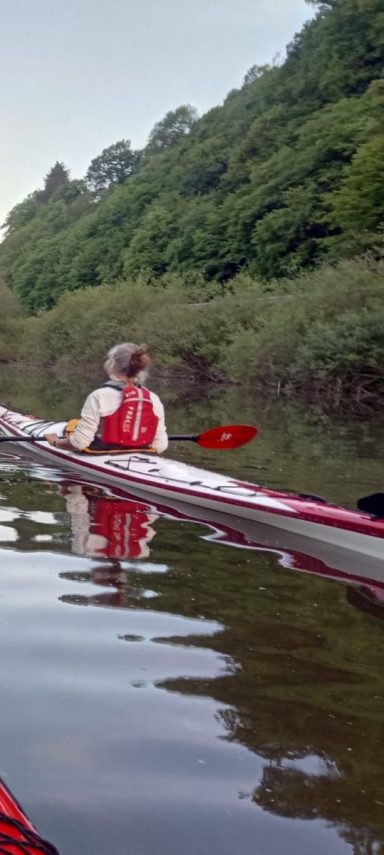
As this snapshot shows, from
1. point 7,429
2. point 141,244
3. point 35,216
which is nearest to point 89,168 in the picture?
point 35,216

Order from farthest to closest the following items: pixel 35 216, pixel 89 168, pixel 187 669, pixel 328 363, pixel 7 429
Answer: pixel 35 216 → pixel 89 168 → pixel 328 363 → pixel 7 429 → pixel 187 669

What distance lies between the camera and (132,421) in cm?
709

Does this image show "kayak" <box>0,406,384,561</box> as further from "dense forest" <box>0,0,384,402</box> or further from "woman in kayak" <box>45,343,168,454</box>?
"dense forest" <box>0,0,384,402</box>

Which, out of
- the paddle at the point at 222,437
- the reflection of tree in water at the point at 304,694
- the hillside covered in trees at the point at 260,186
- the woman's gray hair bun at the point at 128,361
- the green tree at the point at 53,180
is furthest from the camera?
the green tree at the point at 53,180

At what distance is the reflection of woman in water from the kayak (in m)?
0.23

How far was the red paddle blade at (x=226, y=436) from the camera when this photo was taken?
7883mm

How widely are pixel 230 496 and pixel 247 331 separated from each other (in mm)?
22710

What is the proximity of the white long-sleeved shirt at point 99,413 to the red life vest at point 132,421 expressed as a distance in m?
0.05

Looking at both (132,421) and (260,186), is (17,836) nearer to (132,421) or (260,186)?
(132,421)

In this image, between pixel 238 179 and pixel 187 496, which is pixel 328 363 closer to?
pixel 187 496

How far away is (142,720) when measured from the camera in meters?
2.66

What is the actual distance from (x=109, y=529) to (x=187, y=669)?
2.49 metres

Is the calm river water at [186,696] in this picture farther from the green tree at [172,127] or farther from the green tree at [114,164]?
the green tree at [114,164]

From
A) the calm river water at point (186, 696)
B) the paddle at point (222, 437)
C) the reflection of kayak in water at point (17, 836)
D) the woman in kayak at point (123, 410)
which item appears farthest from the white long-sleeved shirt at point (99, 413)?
the reflection of kayak in water at point (17, 836)
